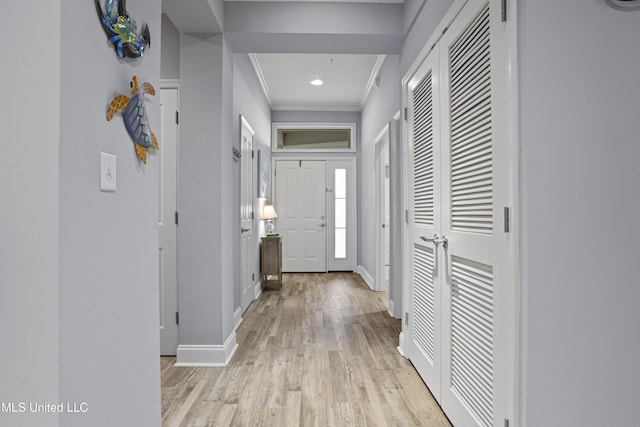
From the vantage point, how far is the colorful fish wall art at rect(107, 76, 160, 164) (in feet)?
4.00

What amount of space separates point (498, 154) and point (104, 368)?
1.51 m

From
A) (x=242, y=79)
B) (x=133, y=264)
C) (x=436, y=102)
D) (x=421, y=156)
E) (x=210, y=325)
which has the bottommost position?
(x=210, y=325)

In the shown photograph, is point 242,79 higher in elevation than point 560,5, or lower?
higher

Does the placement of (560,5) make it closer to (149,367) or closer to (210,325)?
(149,367)

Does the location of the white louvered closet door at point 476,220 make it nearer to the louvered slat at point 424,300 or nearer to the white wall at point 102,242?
the louvered slat at point 424,300

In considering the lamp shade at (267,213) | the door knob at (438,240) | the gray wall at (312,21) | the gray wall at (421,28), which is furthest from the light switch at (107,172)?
the lamp shade at (267,213)

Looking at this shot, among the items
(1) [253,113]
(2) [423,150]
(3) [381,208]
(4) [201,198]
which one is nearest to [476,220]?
(2) [423,150]

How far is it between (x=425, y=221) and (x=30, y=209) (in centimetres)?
194

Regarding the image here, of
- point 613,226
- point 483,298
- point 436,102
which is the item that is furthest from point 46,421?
point 436,102

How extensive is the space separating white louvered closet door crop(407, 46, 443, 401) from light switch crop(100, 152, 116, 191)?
155 cm

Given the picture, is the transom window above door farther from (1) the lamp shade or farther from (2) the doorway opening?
(2) the doorway opening

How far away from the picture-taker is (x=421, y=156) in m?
2.41

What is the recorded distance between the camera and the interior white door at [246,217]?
386 centimetres

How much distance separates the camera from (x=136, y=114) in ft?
4.19
